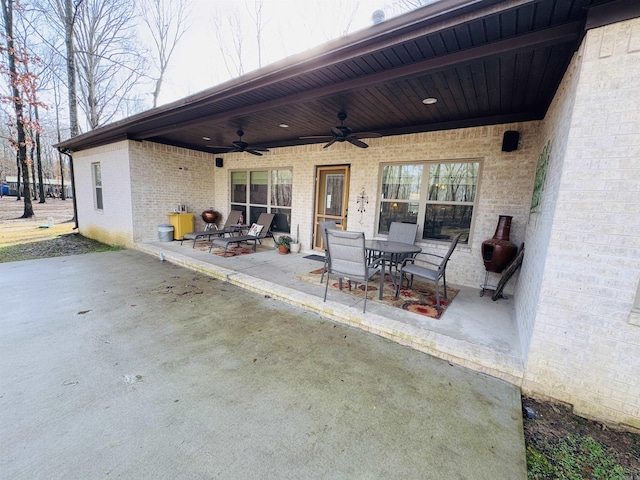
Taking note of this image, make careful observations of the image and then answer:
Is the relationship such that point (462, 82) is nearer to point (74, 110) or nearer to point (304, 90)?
point (304, 90)

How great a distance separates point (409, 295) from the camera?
3850 mm

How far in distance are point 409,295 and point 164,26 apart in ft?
52.2

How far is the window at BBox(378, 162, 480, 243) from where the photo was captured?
14.8 ft

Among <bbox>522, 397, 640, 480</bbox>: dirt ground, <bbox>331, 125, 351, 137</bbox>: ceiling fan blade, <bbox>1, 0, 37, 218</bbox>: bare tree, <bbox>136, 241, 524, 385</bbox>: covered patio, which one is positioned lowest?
<bbox>522, 397, 640, 480</bbox>: dirt ground

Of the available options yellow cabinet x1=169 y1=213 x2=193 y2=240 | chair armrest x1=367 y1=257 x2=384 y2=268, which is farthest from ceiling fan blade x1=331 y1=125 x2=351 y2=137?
yellow cabinet x1=169 y1=213 x2=193 y2=240

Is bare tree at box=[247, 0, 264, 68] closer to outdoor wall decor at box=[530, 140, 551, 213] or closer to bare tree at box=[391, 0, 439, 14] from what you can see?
bare tree at box=[391, 0, 439, 14]

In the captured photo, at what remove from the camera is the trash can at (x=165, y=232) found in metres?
6.91

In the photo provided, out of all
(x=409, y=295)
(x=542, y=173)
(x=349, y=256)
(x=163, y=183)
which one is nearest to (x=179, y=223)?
(x=163, y=183)

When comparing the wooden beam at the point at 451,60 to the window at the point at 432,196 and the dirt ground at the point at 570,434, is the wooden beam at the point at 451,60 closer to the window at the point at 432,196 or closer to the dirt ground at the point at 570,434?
the window at the point at 432,196

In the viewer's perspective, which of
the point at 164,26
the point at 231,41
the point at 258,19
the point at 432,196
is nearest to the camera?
the point at 432,196

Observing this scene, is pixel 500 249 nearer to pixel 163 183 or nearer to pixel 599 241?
pixel 599 241

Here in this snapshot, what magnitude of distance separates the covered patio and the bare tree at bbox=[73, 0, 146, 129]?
1153 cm

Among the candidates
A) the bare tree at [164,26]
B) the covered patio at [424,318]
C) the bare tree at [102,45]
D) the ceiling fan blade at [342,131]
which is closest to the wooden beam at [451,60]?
the ceiling fan blade at [342,131]

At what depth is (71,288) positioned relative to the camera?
395 cm
